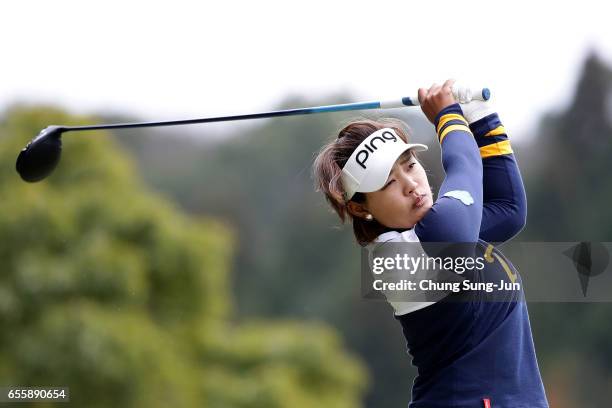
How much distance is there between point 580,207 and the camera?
1945 cm

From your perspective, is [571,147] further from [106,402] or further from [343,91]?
[343,91]

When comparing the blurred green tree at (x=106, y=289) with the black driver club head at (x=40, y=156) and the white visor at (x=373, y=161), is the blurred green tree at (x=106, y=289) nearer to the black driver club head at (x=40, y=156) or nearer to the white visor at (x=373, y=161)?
the black driver club head at (x=40, y=156)

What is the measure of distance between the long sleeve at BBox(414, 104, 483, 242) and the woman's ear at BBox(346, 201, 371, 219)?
253 millimetres

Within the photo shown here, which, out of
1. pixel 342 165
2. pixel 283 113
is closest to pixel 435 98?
pixel 342 165

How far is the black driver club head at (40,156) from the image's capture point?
3812mm

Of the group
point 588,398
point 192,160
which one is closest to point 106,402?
point 588,398

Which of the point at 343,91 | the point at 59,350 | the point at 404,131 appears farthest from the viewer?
the point at 343,91

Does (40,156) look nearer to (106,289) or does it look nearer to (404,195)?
(404,195)

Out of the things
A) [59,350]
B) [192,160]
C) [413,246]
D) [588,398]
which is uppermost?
[192,160]

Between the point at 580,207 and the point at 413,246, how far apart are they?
17299 millimetres

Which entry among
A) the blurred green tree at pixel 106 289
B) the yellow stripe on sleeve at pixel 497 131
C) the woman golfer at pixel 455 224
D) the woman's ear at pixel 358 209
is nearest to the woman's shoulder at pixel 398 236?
the woman golfer at pixel 455 224

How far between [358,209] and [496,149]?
40 centimetres

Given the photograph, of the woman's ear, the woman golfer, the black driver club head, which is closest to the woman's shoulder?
the woman golfer

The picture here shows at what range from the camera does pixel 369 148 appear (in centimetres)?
288
